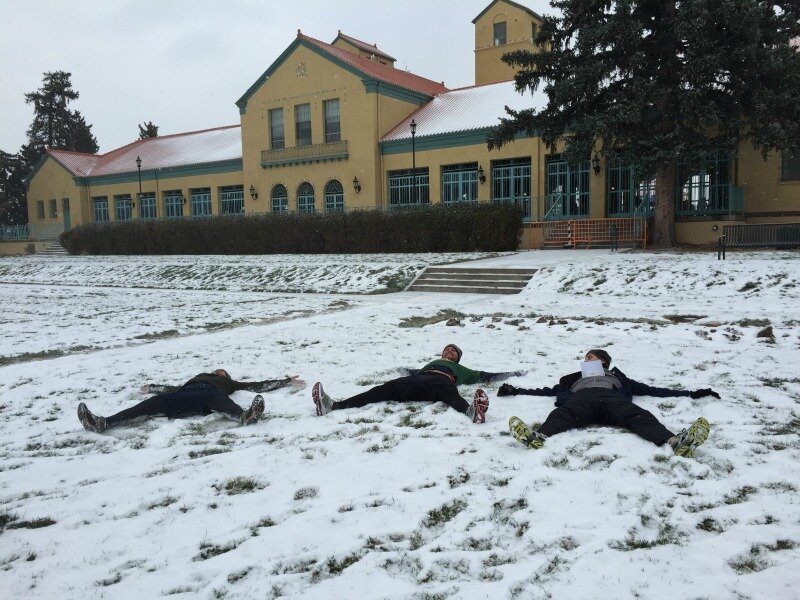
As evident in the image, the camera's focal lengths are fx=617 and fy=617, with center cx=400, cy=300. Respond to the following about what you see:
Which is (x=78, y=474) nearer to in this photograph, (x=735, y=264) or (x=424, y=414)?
(x=424, y=414)

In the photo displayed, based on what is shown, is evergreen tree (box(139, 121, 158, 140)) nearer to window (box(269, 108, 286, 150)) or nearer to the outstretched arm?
window (box(269, 108, 286, 150))

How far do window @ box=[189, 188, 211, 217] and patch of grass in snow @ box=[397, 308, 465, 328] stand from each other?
99.4 feet

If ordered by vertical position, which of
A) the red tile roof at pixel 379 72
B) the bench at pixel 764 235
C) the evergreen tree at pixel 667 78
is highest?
the red tile roof at pixel 379 72

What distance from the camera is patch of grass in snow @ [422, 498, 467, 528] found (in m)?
3.43

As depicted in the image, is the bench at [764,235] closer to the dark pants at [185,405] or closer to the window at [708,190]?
the window at [708,190]

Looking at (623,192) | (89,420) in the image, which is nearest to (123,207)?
(623,192)

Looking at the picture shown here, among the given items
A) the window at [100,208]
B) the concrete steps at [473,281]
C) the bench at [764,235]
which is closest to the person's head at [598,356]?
the concrete steps at [473,281]

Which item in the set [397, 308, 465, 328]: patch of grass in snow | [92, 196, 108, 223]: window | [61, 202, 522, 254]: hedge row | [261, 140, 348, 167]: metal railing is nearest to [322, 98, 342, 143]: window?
[261, 140, 348, 167]: metal railing

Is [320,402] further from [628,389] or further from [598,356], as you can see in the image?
[628,389]

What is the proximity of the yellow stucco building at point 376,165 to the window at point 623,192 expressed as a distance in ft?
0.17

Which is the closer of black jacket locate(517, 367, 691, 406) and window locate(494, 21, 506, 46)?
black jacket locate(517, 367, 691, 406)

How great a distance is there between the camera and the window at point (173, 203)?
39719 mm

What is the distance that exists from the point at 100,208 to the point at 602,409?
4547cm

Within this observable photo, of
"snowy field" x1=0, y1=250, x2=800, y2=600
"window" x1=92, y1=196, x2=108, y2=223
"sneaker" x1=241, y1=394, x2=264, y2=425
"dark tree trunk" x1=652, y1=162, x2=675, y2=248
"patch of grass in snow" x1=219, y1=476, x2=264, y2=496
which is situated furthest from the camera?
"window" x1=92, y1=196, x2=108, y2=223
